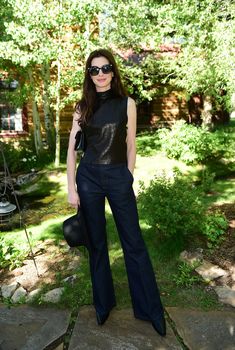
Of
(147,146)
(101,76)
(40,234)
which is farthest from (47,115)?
(101,76)

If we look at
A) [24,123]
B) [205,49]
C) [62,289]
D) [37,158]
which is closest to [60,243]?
[62,289]

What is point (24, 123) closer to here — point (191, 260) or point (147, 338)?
point (191, 260)

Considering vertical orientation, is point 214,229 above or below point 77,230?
below

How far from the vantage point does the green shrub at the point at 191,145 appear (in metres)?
10.2

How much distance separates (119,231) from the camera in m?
3.23

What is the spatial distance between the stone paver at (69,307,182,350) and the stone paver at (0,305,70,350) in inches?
7.3

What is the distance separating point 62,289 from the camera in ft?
13.0

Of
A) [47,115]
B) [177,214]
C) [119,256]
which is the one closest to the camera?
[177,214]

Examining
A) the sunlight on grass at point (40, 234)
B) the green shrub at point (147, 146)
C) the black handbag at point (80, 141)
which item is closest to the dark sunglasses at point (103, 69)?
the black handbag at point (80, 141)

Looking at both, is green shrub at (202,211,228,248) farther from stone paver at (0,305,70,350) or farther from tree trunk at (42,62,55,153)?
tree trunk at (42,62,55,153)

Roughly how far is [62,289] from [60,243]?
1.43 meters

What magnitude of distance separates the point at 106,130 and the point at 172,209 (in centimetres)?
192

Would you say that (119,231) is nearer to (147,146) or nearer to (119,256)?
(119,256)

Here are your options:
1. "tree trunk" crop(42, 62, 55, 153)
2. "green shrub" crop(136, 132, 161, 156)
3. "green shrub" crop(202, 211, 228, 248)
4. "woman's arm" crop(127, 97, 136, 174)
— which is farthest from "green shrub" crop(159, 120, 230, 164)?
"woman's arm" crop(127, 97, 136, 174)
